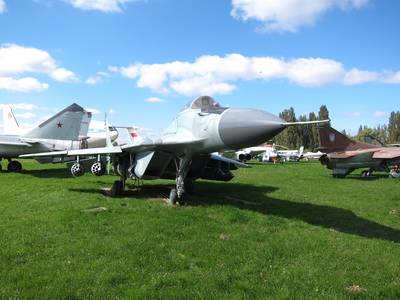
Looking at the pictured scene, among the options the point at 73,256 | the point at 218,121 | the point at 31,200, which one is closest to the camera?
the point at 73,256

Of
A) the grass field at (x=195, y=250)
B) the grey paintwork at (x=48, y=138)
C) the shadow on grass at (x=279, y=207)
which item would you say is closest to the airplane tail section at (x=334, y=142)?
the shadow on grass at (x=279, y=207)

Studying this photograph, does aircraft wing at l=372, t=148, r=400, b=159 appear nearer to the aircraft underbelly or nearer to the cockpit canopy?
the cockpit canopy

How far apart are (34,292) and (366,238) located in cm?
605

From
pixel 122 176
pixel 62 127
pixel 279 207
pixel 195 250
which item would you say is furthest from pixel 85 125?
pixel 195 250

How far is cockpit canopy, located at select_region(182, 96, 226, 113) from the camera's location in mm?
9242

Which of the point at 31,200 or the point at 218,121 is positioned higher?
the point at 218,121

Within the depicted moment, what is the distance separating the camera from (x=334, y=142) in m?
22.1

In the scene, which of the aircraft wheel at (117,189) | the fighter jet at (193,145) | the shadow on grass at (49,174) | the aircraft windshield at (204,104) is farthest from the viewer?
the shadow on grass at (49,174)

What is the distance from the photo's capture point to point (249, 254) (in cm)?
644

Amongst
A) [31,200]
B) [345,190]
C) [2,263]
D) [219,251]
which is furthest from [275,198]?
[2,263]

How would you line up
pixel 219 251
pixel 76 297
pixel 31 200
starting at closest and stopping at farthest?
pixel 76 297 < pixel 219 251 < pixel 31 200

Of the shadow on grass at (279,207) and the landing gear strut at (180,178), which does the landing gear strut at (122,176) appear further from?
the landing gear strut at (180,178)

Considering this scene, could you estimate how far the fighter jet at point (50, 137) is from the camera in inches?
806

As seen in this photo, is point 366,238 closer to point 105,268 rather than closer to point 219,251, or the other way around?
point 219,251
